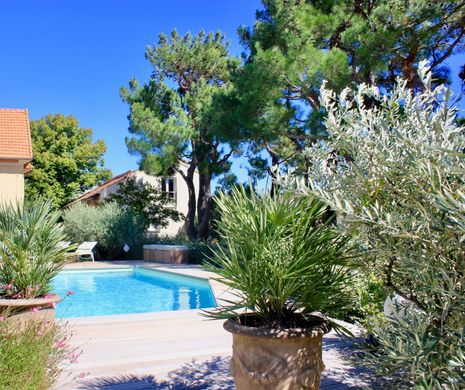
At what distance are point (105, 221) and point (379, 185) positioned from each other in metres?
18.4

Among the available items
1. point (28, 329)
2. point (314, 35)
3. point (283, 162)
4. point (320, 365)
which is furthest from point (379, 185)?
point (283, 162)

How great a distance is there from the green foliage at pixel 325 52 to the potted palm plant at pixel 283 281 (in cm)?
811

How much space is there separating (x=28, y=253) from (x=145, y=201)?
1894 cm

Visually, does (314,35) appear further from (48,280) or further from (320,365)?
(320,365)

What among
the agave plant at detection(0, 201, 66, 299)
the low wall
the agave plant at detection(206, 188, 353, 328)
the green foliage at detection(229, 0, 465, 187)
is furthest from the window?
the agave plant at detection(206, 188, 353, 328)

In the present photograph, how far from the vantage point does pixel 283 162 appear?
55.9 ft

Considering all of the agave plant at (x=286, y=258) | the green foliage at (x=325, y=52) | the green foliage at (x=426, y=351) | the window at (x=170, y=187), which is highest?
the green foliage at (x=325, y=52)

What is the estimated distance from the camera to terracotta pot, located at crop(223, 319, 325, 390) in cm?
264

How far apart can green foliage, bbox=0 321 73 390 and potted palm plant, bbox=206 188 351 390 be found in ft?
4.74

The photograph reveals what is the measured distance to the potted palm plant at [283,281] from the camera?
2.66 m

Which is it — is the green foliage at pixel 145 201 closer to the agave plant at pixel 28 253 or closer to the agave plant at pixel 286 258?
the agave plant at pixel 28 253

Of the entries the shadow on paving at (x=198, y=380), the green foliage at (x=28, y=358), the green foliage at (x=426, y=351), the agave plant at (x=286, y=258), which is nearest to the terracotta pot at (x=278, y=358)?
the agave plant at (x=286, y=258)

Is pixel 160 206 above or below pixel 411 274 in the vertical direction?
above

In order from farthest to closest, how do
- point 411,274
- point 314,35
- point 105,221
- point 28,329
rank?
point 105,221 < point 314,35 < point 28,329 < point 411,274
